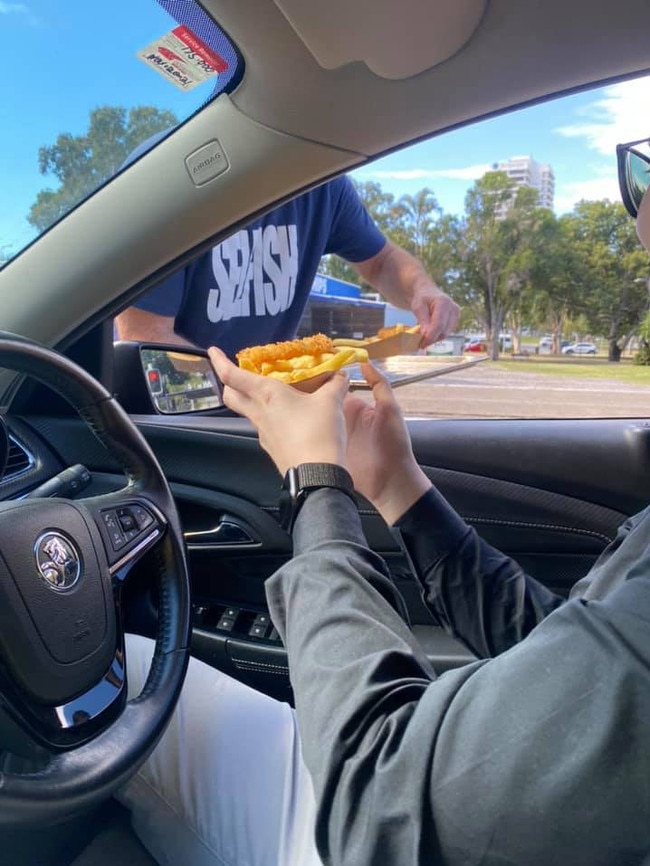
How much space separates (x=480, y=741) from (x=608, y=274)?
140cm

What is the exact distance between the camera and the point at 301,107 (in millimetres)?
1559

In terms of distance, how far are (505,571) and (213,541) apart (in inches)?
34.4

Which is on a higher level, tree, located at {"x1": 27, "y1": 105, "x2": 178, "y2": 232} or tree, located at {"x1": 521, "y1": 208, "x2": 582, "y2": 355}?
tree, located at {"x1": 27, "y1": 105, "x2": 178, "y2": 232}

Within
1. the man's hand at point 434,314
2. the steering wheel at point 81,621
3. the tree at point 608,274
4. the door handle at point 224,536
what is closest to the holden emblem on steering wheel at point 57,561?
the steering wheel at point 81,621

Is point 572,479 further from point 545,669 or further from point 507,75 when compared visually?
point 545,669

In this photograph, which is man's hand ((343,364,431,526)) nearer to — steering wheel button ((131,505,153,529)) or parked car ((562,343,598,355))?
steering wheel button ((131,505,153,529))

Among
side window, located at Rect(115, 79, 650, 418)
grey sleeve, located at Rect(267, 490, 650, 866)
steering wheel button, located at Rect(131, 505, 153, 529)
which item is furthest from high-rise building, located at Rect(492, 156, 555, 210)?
grey sleeve, located at Rect(267, 490, 650, 866)

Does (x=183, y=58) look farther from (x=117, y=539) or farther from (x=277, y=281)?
(x=117, y=539)

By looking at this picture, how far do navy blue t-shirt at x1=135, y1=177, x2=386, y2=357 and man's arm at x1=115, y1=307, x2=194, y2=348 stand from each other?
0.02 meters

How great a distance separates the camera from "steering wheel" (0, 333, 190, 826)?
3.37 feet

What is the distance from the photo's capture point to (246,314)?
2.14 metres

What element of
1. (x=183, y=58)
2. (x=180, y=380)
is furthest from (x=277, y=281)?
(x=183, y=58)

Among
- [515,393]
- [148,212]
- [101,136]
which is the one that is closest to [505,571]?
[515,393]

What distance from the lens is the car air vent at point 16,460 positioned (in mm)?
1596
